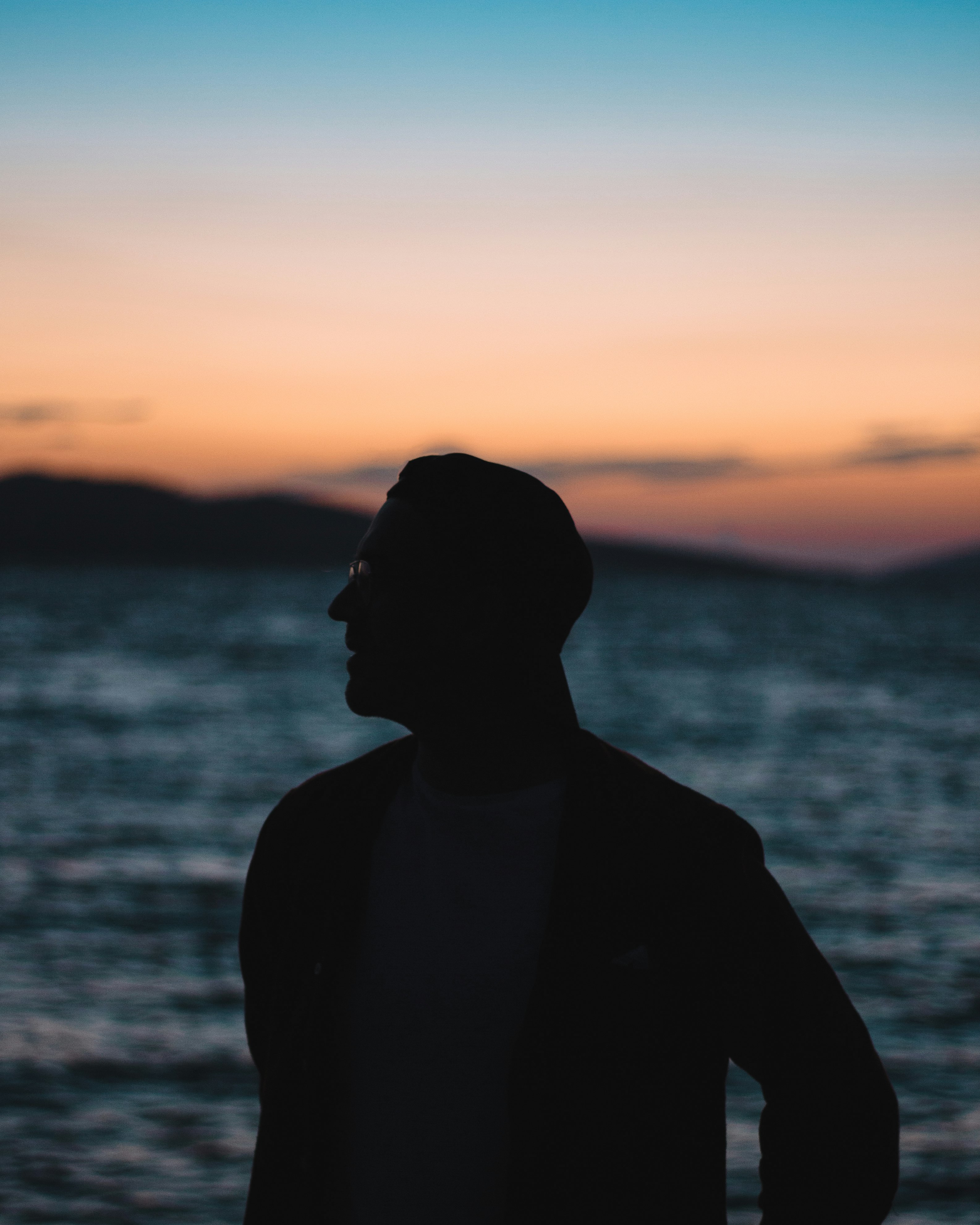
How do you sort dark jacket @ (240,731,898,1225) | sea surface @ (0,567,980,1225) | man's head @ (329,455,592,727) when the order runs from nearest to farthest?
dark jacket @ (240,731,898,1225) < man's head @ (329,455,592,727) < sea surface @ (0,567,980,1225)

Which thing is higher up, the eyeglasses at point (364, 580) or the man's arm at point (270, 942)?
the eyeglasses at point (364, 580)

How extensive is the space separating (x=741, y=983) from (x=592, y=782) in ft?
1.21

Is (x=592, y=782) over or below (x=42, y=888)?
over

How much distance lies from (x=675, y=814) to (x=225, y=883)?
11.9 m

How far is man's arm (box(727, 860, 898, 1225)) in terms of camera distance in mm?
1801

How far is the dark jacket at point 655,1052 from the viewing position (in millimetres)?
1800

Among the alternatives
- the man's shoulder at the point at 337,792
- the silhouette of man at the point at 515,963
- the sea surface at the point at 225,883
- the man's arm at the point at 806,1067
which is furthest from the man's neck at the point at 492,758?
the sea surface at the point at 225,883

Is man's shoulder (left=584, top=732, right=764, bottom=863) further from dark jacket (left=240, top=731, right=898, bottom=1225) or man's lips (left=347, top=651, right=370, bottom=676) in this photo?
man's lips (left=347, top=651, right=370, bottom=676)

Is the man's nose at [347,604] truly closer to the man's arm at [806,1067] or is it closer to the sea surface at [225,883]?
the man's arm at [806,1067]

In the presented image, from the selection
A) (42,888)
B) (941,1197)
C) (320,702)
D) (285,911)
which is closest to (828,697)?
(320,702)

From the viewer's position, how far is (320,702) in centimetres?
4159

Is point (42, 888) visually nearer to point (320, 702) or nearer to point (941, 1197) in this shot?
point (941, 1197)

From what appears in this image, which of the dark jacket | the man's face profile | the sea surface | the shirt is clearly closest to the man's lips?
the man's face profile

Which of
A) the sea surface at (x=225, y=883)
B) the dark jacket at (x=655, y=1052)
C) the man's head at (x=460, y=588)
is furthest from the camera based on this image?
the sea surface at (x=225, y=883)
